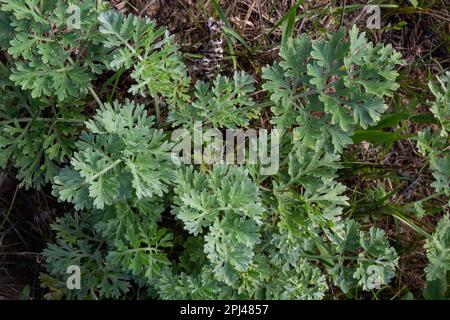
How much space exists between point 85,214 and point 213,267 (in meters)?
0.85

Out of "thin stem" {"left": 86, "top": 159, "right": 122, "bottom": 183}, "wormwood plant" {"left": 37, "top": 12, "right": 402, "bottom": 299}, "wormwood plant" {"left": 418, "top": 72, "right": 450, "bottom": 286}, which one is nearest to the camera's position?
"thin stem" {"left": 86, "top": 159, "right": 122, "bottom": 183}

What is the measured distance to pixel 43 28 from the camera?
2779mm

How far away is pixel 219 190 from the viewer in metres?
2.81

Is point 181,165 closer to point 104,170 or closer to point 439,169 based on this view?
point 104,170

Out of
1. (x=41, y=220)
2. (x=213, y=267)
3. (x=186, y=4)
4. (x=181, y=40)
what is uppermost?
(x=186, y=4)

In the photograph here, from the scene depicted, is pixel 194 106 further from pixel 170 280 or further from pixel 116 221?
pixel 170 280

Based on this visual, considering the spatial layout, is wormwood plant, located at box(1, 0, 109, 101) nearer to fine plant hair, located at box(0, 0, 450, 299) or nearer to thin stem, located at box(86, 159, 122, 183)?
fine plant hair, located at box(0, 0, 450, 299)

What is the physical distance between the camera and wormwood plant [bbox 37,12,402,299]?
2.70 metres

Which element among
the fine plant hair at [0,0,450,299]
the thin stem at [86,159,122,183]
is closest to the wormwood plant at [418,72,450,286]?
the fine plant hair at [0,0,450,299]

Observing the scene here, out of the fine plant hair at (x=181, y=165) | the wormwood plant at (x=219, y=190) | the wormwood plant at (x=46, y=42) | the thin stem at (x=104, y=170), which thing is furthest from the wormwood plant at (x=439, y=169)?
the wormwood plant at (x=46, y=42)

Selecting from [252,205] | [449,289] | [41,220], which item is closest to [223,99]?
[252,205]

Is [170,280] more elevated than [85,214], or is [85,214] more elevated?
[85,214]

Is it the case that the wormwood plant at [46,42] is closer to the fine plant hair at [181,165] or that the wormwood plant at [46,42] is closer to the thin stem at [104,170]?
the fine plant hair at [181,165]

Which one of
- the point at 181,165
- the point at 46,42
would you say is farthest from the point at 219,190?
the point at 46,42
